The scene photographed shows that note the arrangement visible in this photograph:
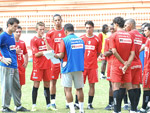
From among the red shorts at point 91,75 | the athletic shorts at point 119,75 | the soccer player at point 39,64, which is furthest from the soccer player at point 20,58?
the athletic shorts at point 119,75

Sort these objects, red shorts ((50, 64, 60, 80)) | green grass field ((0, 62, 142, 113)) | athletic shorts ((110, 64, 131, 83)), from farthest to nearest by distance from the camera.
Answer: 1. red shorts ((50, 64, 60, 80))
2. green grass field ((0, 62, 142, 113))
3. athletic shorts ((110, 64, 131, 83))

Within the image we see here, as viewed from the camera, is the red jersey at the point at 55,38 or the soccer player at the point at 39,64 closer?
the soccer player at the point at 39,64

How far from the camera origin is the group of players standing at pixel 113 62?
7555 millimetres

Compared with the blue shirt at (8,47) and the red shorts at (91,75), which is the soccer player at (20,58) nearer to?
the blue shirt at (8,47)

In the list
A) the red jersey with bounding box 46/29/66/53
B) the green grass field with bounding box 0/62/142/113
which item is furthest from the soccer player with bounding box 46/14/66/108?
the green grass field with bounding box 0/62/142/113

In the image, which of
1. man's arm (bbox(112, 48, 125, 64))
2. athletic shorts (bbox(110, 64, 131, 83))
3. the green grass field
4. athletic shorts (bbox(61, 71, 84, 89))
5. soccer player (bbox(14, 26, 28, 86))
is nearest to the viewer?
man's arm (bbox(112, 48, 125, 64))

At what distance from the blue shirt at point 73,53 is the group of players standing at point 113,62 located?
0.62 meters

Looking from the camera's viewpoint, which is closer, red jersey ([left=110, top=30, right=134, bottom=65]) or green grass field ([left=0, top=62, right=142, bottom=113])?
red jersey ([left=110, top=30, right=134, bottom=65])

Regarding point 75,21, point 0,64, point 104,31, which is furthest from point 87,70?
point 75,21

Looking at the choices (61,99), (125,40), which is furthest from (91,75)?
(125,40)

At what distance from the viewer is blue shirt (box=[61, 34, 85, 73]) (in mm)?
7742

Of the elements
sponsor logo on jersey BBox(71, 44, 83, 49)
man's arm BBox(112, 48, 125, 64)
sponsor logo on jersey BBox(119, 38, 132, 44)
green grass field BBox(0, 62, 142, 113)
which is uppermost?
sponsor logo on jersey BBox(119, 38, 132, 44)

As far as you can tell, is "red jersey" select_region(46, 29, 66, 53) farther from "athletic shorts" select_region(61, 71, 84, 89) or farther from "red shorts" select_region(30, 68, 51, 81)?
"athletic shorts" select_region(61, 71, 84, 89)

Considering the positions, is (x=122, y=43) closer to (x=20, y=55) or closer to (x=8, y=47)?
(x=8, y=47)
